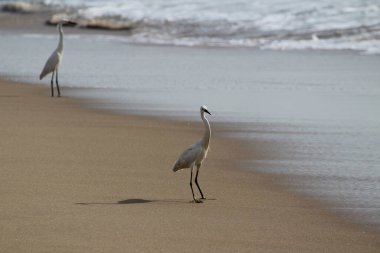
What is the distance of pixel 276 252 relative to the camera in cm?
623

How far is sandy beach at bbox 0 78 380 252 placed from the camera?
6371mm

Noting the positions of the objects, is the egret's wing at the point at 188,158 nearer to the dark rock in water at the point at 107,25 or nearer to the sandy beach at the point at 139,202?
the sandy beach at the point at 139,202

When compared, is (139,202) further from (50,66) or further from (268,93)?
(50,66)

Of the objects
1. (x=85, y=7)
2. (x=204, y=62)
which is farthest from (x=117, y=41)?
(x=85, y=7)

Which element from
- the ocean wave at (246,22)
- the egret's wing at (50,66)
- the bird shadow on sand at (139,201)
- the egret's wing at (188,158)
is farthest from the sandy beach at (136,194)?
the ocean wave at (246,22)

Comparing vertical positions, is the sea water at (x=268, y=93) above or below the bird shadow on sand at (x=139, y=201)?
below

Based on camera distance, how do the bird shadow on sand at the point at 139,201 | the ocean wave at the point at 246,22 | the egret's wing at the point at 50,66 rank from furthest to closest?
the ocean wave at the point at 246,22 < the egret's wing at the point at 50,66 < the bird shadow on sand at the point at 139,201

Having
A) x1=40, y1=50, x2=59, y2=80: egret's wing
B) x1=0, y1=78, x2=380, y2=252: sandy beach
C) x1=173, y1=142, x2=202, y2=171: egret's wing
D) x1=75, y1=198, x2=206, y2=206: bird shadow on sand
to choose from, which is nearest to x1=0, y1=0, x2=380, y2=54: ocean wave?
x1=40, y1=50, x2=59, y2=80: egret's wing

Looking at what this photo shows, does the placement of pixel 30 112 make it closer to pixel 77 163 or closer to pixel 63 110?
pixel 63 110

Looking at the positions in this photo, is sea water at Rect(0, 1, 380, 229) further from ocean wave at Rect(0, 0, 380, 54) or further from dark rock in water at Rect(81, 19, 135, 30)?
dark rock in water at Rect(81, 19, 135, 30)

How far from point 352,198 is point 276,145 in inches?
96.3

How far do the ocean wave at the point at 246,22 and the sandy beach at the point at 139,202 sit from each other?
10343mm

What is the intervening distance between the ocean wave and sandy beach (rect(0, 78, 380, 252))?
10.3 m

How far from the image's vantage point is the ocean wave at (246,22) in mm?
21875
